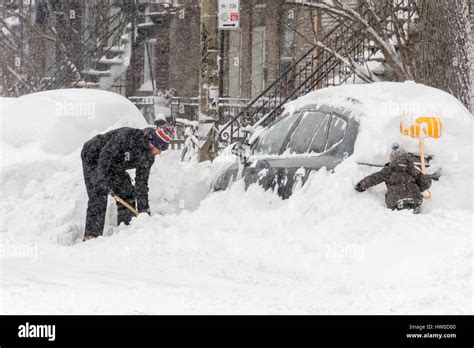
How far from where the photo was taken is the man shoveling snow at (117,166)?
33.5 feet

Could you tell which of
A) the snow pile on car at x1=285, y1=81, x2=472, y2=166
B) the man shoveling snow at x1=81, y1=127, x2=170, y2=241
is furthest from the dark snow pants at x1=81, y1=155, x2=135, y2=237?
the snow pile on car at x1=285, y1=81, x2=472, y2=166

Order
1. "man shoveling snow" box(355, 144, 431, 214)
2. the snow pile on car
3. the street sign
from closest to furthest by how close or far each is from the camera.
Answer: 1. "man shoveling snow" box(355, 144, 431, 214)
2. the snow pile on car
3. the street sign

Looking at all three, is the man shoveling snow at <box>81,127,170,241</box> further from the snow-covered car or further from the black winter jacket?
the snow-covered car

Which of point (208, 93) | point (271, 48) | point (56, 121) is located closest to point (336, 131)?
point (208, 93)

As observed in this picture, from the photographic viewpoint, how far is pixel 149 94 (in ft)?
91.1

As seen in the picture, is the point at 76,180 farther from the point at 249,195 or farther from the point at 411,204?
the point at 411,204

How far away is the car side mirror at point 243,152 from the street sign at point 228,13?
3.31 m

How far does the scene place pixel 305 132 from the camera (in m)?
9.73

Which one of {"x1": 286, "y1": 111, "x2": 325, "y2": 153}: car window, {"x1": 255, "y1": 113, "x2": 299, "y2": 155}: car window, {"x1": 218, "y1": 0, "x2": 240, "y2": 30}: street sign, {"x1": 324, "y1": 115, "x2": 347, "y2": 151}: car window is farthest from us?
{"x1": 218, "y1": 0, "x2": 240, "y2": 30}: street sign

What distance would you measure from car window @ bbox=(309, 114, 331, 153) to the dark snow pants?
236 centimetres

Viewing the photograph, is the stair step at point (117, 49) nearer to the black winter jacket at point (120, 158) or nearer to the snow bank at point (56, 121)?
the snow bank at point (56, 121)

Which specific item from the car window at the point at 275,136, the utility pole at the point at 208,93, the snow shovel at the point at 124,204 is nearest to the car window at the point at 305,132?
the car window at the point at 275,136

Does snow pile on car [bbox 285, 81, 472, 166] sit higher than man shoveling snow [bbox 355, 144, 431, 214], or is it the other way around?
snow pile on car [bbox 285, 81, 472, 166]

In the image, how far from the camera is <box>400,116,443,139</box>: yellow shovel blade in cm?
905
